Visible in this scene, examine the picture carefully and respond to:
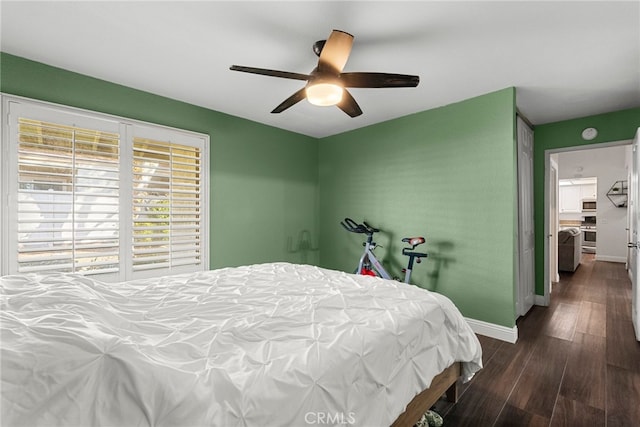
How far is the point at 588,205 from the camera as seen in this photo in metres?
8.98

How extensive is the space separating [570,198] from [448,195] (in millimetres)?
9031

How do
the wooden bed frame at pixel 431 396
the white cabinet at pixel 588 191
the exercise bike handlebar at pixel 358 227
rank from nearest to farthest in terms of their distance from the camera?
the wooden bed frame at pixel 431 396
the exercise bike handlebar at pixel 358 227
the white cabinet at pixel 588 191

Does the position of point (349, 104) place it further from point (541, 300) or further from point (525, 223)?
point (541, 300)

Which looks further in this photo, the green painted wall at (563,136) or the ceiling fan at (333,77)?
the green painted wall at (563,136)

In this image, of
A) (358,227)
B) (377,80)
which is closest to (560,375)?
(358,227)

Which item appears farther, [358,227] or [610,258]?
[610,258]

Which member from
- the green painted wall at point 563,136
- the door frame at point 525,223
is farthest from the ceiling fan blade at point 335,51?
the green painted wall at point 563,136

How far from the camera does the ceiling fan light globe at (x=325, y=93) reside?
6.93 feet

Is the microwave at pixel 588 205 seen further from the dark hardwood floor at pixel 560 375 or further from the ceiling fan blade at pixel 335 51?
the ceiling fan blade at pixel 335 51

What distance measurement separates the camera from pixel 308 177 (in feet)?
15.8

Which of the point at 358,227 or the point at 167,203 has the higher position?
the point at 167,203

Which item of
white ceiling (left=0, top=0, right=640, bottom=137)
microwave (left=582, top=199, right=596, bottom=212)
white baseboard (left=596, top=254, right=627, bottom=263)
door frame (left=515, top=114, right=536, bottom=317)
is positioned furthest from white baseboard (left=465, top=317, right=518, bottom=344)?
microwave (left=582, top=199, right=596, bottom=212)

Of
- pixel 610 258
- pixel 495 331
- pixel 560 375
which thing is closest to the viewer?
pixel 560 375

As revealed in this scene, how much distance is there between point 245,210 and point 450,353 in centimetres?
295
